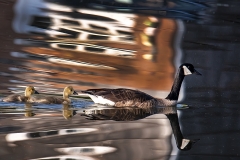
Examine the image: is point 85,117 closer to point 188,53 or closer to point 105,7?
point 188,53

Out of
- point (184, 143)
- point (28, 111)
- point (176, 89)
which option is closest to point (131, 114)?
point (176, 89)

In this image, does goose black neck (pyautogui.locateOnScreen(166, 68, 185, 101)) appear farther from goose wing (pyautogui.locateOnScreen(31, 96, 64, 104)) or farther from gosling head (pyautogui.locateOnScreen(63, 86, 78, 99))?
goose wing (pyautogui.locateOnScreen(31, 96, 64, 104))

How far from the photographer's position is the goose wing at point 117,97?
1226cm

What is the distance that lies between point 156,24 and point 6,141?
44.9 feet

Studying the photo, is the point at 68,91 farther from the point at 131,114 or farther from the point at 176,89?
the point at 176,89

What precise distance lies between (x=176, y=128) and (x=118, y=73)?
165 inches

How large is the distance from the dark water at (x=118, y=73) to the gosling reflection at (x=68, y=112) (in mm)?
39

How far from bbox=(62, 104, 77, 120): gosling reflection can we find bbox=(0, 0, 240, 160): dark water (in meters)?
0.04

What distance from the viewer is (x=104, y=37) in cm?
1961

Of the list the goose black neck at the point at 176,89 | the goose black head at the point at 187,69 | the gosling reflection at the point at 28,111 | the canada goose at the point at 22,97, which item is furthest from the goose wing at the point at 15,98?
the goose black head at the point at 187,69

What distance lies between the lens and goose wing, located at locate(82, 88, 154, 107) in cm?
1226

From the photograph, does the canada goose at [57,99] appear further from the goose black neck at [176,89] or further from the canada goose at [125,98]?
the goose black neck at [176,89]

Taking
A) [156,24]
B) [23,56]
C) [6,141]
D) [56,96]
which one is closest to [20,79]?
[56,96]

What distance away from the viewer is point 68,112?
11.8 meters
